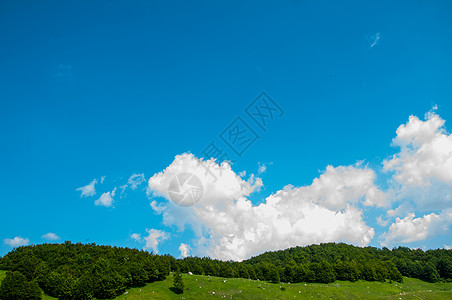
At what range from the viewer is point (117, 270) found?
51625 millimetres

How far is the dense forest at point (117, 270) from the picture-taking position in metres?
45.4

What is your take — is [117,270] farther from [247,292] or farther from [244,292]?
[247,292]

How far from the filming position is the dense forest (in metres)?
45.4

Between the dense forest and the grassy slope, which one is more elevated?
the dense forest

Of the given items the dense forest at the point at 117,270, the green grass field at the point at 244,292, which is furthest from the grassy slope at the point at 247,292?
the dense forest at the point at 117,270

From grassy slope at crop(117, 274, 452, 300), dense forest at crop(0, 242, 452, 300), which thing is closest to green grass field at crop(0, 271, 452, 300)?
grassy slope at crop(117, 274, 452, 300)

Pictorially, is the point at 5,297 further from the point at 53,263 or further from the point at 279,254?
the point at 279,254

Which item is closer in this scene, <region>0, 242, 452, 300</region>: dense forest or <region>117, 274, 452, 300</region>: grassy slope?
<region>0, 242, 452, 300</region>: dense forest

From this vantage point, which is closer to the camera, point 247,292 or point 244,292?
point 244,292

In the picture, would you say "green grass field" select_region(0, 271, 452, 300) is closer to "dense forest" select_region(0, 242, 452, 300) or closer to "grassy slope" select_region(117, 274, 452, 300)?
"grassy slope" select_region(117, 274, 452, 300)

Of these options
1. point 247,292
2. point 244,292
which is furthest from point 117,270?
point 247,292

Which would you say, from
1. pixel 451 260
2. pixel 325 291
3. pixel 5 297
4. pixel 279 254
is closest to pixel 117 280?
pixel 5 297

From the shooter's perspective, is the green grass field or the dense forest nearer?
the dense forest

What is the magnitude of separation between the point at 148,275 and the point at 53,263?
79.1 ft
